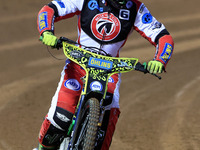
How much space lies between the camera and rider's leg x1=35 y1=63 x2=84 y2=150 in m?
Answer: 6.80

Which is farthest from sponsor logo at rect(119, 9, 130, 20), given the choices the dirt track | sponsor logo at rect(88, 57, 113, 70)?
the dirt track

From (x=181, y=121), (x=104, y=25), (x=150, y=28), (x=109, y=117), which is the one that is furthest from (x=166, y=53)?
(x=181, y=121)

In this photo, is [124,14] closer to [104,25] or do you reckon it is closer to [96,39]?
[104,25]

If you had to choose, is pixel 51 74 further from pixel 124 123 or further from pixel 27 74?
pixel 124 123

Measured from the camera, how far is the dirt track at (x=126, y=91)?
9.52 meters

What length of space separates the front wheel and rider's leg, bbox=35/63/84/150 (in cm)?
41

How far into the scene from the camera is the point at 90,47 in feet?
22.8

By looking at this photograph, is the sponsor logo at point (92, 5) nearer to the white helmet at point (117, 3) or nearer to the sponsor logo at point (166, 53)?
the white helmet at point (117, 3)

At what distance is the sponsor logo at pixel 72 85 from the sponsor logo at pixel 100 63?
0.50m

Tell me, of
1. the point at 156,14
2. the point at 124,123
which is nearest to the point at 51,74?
the point at 124,123

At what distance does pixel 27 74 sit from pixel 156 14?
9.73m

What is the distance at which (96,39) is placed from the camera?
707 centimetres

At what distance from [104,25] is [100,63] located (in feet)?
2.39

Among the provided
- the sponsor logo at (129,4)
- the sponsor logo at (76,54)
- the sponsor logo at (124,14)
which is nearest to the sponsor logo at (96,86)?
the sponsor logo at (76,54)
